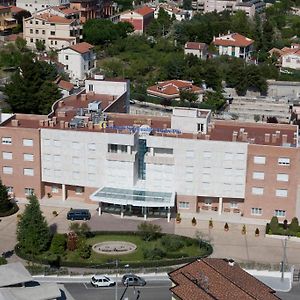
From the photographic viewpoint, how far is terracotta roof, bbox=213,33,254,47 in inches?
4279

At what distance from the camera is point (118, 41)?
111500 millimetres

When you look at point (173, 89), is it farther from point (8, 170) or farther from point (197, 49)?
point (8, 170)

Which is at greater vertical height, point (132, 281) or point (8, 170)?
point (8, 170)

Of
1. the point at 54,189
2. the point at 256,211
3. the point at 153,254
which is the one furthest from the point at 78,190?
the point at 256,211

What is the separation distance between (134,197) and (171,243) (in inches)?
235

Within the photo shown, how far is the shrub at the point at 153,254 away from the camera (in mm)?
44719

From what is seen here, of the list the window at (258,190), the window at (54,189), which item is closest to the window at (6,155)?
the window at (54,189)

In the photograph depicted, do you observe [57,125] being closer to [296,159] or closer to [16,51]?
[296,159]

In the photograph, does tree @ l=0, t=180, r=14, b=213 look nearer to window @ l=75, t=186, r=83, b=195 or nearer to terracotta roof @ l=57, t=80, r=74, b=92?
window @ l=75, t=186, r=83, b=195

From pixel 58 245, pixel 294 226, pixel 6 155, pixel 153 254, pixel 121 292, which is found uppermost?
pixel 6 155

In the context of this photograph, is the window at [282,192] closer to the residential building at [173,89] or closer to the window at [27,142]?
the window at [27,142]

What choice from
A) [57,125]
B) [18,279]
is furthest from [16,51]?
[18,279]

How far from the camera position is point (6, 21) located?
120 meters

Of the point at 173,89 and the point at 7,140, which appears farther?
the point at 173,89
